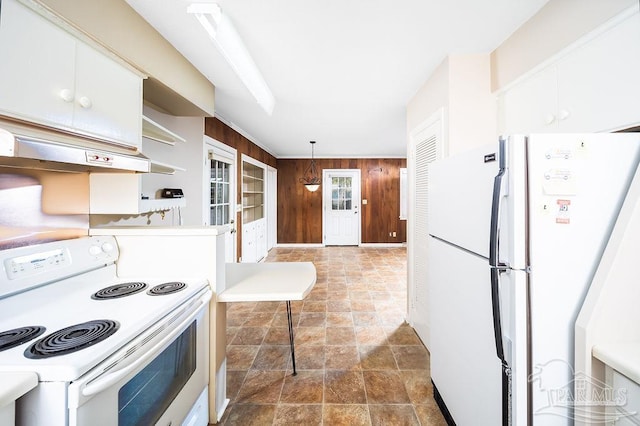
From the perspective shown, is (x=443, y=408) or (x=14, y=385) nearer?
(x=14, y=385)

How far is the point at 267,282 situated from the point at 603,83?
6.38 ft

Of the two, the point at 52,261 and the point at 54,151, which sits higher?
the point at 54,151

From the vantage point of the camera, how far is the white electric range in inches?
26.6

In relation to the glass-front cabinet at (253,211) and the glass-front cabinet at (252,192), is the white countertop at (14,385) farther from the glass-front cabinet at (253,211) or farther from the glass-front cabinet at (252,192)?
the glass-front cabinet at (252,192)

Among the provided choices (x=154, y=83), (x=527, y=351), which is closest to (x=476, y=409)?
(x=527, y=351)

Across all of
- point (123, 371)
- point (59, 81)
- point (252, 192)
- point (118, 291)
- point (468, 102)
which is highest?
point (468, 102)

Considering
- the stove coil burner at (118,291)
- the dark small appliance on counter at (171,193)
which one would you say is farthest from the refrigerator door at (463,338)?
the dark small appliance on counter at (171,193)

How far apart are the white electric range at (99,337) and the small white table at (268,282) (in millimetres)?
190

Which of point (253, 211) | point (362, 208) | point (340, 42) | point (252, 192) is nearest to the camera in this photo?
point (340, 42)

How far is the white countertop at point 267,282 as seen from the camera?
141 centimetres

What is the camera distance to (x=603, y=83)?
1.10 meters

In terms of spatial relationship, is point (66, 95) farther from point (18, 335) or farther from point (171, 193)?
point (171, 193)

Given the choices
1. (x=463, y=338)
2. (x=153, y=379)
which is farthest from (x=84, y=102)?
(x=463, y=338)

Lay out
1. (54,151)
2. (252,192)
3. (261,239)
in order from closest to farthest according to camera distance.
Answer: (54,151) < (252,192) < (261,239)
